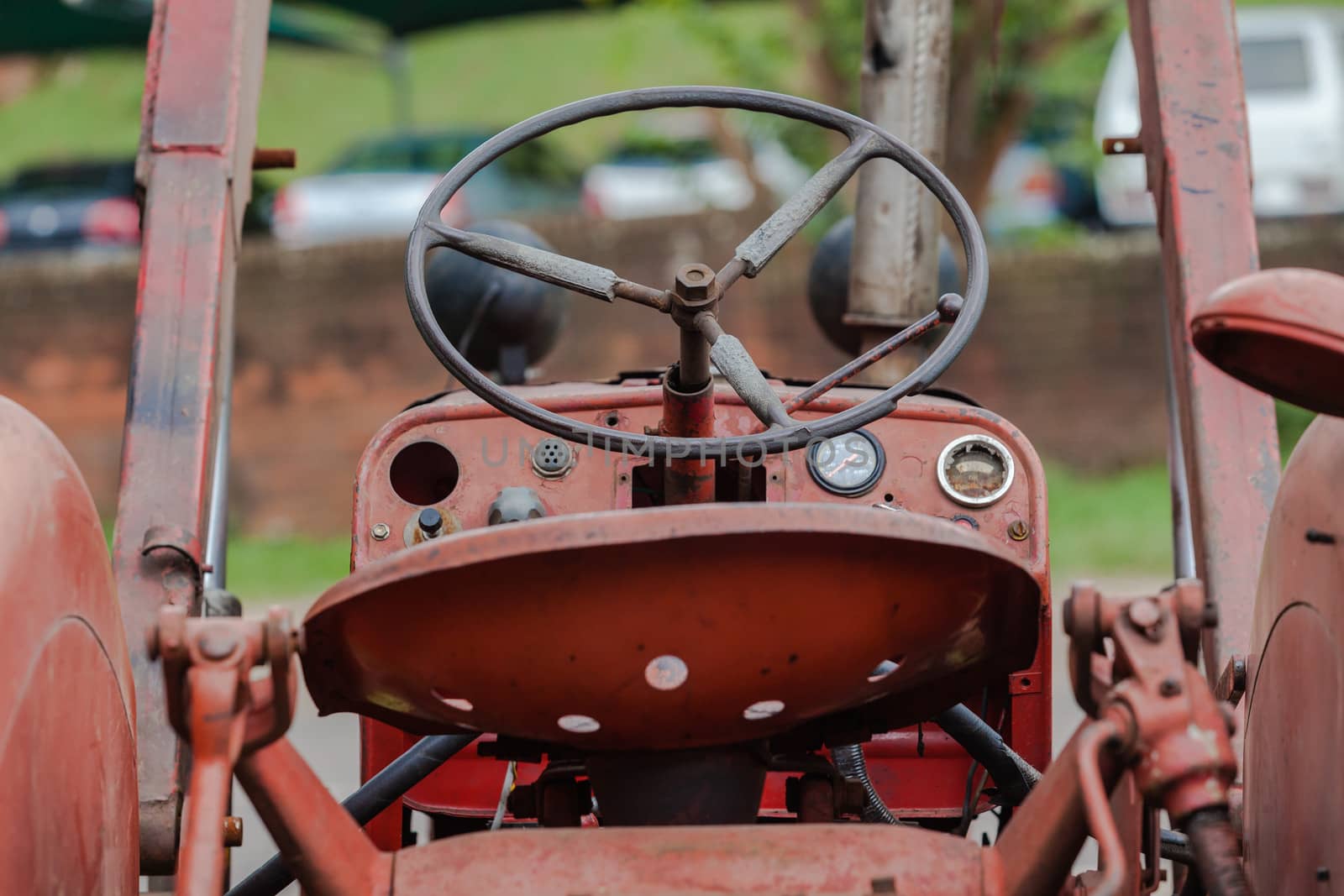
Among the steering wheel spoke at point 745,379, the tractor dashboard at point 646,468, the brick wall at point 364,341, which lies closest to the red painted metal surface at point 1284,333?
the steering wheel spoke at point 745,379

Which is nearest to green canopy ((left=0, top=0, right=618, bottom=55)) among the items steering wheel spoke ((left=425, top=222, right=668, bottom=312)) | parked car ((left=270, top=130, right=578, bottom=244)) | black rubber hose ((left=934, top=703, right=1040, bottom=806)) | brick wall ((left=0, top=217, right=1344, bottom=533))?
parked car ((left=270, top=130, right=578, bottom=244))

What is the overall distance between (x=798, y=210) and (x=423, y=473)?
78 cm

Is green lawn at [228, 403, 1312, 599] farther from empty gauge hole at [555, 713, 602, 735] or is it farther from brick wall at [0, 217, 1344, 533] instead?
empty gauge hole at [555, 713, 602, 735]

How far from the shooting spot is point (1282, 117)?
1228 centimetres

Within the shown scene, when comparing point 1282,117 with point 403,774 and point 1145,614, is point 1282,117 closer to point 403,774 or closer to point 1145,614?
point 403,774

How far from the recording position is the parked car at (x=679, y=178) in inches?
375

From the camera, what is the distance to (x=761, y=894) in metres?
1.53

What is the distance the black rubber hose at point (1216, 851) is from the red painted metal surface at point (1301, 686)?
0.23 meters

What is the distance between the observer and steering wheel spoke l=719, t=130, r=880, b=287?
2137 mm

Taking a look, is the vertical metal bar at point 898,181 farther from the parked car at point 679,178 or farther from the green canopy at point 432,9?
the green canopy at point 432,9

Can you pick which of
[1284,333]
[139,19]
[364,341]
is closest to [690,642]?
[1284,333]

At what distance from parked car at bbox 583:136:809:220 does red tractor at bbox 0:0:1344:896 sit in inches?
258

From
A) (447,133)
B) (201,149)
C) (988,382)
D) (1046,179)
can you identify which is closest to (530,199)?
(447,133)

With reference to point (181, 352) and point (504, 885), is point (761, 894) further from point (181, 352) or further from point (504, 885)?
point (181, 352)
